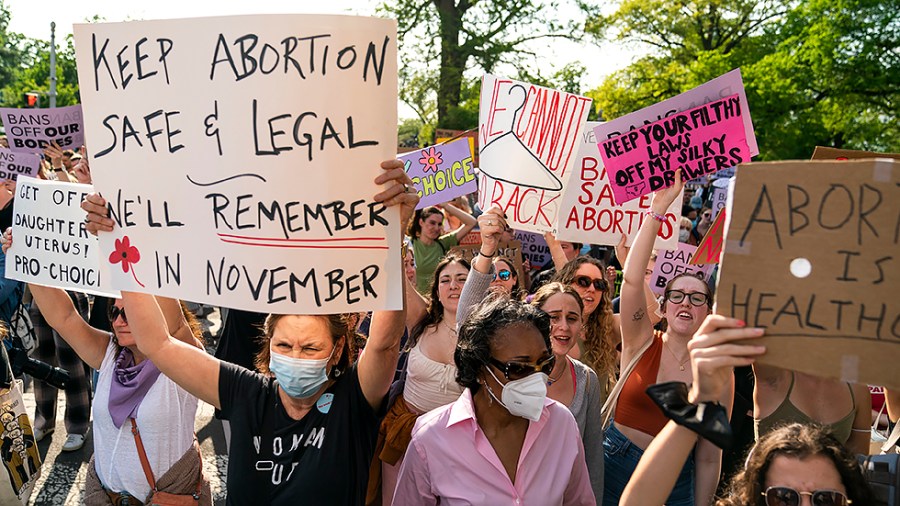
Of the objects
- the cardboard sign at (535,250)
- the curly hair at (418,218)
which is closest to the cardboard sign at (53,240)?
the curly hair at (418,218)

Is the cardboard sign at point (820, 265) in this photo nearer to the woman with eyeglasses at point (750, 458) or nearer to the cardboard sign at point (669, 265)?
the woman with eyeglasses at point (750, 458)

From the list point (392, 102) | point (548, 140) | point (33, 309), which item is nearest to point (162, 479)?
point (392, 102)

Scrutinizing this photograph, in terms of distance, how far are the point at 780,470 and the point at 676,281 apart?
1829 millimetres

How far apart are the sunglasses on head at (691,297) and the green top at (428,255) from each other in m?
3.66

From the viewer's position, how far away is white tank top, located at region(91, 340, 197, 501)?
3.62m

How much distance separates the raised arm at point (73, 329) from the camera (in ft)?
13.2

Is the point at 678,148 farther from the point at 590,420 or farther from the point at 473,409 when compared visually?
the point at 473,409

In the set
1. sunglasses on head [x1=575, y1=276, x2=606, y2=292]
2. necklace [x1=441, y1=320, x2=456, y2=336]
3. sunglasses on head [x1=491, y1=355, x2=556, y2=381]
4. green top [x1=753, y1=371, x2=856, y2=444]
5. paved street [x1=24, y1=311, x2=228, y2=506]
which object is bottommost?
paved street [x1=24, y1=311, x2=228, y2=506]

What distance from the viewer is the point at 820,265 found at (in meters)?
2.12

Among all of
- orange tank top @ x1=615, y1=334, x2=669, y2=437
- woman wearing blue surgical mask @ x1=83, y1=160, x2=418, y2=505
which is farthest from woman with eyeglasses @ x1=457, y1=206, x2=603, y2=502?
woman wearing blue surgical mask @ x1=83, y1=160, x2=418, y2=505

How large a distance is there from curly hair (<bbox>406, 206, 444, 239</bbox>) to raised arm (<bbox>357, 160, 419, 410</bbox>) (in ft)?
16.0

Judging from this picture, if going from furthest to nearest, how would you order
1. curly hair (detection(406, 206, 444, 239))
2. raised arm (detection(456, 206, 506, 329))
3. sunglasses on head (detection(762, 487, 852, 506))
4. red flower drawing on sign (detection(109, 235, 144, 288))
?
curly hair (detection(406, 206, 444, 239)) < raised arm (detection(456, 206, 506, 329)) < red flower drawing on sign (detection(109, 235, 144, 288)) < sunglasses on head (detection(762, 487, 852, 506))

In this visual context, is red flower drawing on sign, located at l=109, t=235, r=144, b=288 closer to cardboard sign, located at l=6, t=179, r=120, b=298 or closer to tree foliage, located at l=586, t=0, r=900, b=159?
cardboard sign, located at l=6, t=179, r=120, b=298

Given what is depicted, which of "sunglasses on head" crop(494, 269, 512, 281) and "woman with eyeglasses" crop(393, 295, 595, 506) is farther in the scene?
"sunglasses on head" crop(494, 269, 512, 281)
